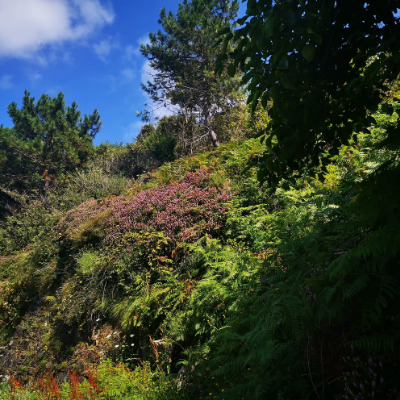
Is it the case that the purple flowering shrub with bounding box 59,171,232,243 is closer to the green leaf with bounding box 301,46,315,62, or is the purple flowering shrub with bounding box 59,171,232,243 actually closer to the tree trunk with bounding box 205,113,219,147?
the green leaf with bounding box 301,46,315,62

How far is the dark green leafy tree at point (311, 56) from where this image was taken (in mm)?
1512

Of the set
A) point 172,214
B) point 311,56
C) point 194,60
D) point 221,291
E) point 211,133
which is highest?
point 194,60

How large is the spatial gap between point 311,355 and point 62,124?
2428 centimetres

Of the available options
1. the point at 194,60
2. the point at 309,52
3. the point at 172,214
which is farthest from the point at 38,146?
the point at 309,52

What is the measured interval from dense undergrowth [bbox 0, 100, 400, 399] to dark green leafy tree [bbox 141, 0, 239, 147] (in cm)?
498

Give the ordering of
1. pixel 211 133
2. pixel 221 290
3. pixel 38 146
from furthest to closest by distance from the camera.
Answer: pixel 38 146
pixel 211 133
pixel 221 290

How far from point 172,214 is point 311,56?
221 inches

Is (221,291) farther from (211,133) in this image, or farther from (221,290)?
(211,133)

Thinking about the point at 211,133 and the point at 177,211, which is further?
the point at 211,133

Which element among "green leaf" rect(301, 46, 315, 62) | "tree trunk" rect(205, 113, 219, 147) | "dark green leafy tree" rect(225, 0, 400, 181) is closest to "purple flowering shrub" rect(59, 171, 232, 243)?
"dark green leafy tree" rect(225, 0, 400, 181)

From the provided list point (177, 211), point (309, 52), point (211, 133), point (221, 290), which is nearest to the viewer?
point (309, 52)

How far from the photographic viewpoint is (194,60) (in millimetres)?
14164

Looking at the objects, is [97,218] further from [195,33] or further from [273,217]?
[195,33]

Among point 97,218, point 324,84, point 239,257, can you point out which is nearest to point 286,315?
point 324,84
